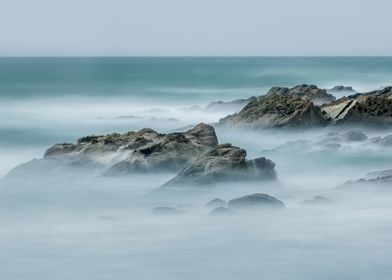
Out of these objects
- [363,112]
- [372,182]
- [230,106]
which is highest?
[230,106]

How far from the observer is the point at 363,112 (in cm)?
2462

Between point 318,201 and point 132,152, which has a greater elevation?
point 132,152

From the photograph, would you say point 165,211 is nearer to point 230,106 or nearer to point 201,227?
point 201,227

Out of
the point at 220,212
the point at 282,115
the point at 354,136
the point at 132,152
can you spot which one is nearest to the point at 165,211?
the point at 220,212

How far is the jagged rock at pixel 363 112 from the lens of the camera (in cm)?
2430

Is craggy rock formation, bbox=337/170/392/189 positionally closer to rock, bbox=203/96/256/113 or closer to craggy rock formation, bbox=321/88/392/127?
craggy rock formation, bbox=321/88/392/127

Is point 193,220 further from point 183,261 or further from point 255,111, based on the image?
point 255,111

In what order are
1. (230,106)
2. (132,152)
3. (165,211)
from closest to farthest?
(165,211) → (132,152) → (230,106)

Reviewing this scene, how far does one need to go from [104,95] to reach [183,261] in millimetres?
44958

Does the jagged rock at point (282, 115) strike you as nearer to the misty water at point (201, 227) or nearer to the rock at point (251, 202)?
the misty water at point (201, 227)

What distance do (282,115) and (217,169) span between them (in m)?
9.24

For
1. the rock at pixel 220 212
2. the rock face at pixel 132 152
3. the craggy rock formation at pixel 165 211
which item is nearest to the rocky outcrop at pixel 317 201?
the rock at pixel 220 212

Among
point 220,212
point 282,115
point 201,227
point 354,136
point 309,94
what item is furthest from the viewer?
point 309,94

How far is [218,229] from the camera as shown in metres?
13.2
